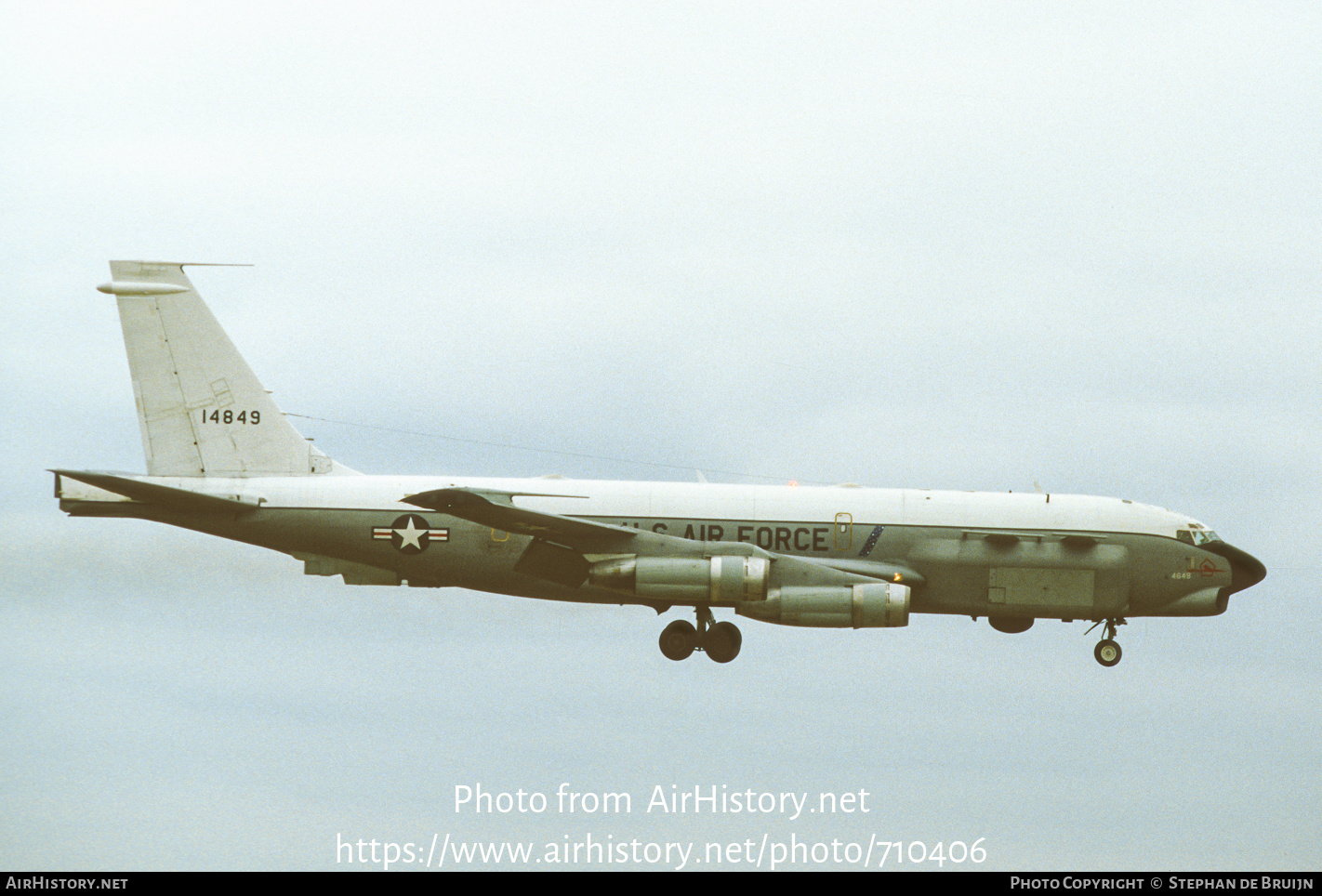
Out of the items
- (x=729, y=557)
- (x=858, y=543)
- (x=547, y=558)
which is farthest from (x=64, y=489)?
(x=858, y=543)

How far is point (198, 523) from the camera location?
126ft

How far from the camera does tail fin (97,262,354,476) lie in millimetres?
39156

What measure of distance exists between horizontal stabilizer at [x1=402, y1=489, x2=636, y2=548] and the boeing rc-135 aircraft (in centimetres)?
11

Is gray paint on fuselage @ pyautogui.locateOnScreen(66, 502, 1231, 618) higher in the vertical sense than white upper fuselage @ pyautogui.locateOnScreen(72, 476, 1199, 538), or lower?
lower

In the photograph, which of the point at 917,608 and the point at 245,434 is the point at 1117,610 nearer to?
the point at 917,608

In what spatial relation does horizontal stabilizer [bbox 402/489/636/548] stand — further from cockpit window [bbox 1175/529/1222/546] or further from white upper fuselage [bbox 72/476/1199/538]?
cockpit window [bbox 1175/529/1222/546]

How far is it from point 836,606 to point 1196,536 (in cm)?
1110

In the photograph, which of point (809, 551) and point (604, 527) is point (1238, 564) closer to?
point (809, 551)

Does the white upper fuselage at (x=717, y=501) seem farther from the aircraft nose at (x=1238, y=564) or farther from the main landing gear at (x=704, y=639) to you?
the main landing gear at (x=704, y=639)

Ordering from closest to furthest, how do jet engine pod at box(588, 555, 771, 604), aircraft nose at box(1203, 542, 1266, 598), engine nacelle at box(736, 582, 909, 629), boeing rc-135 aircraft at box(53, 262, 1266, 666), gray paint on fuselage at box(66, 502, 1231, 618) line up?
jet engine pod at box(588, 555, 771, 604) < engine nacelle at box(736, 582, 909, 629) < boeing rc-135 aircraft at box(53, 262, 1266, 666) < gray paint on fuselage at box(66, 502, 1231, 618) < aircraft nose at box(1203, 542, 1266, 598)

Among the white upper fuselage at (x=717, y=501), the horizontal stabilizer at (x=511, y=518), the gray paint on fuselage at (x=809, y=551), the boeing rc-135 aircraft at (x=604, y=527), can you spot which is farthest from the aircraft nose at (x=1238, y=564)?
the horizontal stabilizer at (x=511, y=518)

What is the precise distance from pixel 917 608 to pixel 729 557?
6015 mm

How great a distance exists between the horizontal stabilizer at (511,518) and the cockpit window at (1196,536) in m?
15.5

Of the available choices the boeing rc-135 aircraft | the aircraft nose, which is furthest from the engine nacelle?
the aircraft nose
